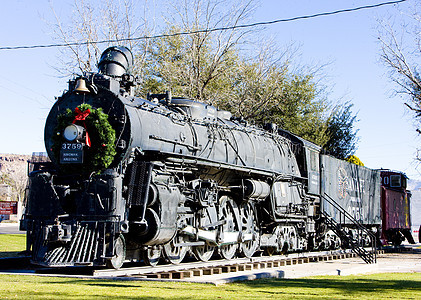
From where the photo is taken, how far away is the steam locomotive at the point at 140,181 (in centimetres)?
1191

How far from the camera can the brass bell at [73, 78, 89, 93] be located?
42.1 ft

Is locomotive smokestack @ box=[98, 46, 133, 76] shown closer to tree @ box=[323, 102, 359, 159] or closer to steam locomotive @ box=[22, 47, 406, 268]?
steam locomotive @ box=[22, 47, 406, 268]

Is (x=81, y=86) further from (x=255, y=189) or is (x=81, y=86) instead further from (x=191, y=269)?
(x=255, y=189)

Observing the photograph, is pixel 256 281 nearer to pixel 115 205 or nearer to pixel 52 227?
pixel 115 205

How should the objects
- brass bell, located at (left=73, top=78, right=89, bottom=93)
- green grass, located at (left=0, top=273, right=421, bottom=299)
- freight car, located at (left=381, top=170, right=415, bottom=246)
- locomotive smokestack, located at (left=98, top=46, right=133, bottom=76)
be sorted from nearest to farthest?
green grass, located at (left=0, top=273, right=421, bottom=299) < brass bell, located at (left=73, top=78, right=89, bottom=93) < locomotive smokestack, located at (left=98, top=46, right=133, bottom=76) < freight car, located at (left=381, top=170, right=415, bottom=246)

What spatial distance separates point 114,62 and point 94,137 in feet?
8.68

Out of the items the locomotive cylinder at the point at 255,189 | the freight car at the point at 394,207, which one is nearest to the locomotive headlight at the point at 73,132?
the locomotive cylinder at the point at 255,189

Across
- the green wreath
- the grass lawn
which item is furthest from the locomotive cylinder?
the green wreath

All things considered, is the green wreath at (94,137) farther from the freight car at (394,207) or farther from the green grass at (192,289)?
Answer: the freight car at (394,207)

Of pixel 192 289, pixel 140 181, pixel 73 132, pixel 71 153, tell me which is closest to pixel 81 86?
pixel 73 132

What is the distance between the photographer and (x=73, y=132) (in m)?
12.4

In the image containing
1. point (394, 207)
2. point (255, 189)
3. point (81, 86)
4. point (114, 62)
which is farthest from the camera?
point (394, 207)

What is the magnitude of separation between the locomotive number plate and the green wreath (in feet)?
0.82

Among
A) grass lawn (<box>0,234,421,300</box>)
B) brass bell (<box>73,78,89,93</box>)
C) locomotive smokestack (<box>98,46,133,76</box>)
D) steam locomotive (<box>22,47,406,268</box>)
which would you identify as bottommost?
grass lawn (<box>0,234,421,300</box>)
